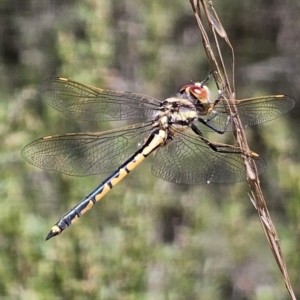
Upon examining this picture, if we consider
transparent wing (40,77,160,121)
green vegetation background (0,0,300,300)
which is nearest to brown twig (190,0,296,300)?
transparent wing (40,77,160,121)

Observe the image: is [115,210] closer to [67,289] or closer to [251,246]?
[67,289]

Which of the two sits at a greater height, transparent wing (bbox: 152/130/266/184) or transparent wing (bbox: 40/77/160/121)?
transparent wing (bbox: 40/77/160/121)

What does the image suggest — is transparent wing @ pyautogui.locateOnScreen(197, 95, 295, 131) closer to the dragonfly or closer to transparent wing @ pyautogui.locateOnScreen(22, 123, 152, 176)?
the dragonfly

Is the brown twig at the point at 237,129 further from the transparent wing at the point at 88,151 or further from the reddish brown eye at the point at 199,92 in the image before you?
the transparent wing at the point at 88,151

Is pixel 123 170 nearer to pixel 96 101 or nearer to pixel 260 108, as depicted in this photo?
pixel 96 101

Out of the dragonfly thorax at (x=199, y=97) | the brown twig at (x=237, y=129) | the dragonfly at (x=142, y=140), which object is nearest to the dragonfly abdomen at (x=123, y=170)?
the dragonfly at (x=142, y=140)

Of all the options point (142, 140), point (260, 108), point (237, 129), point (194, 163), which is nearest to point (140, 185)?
point (142, 140)
